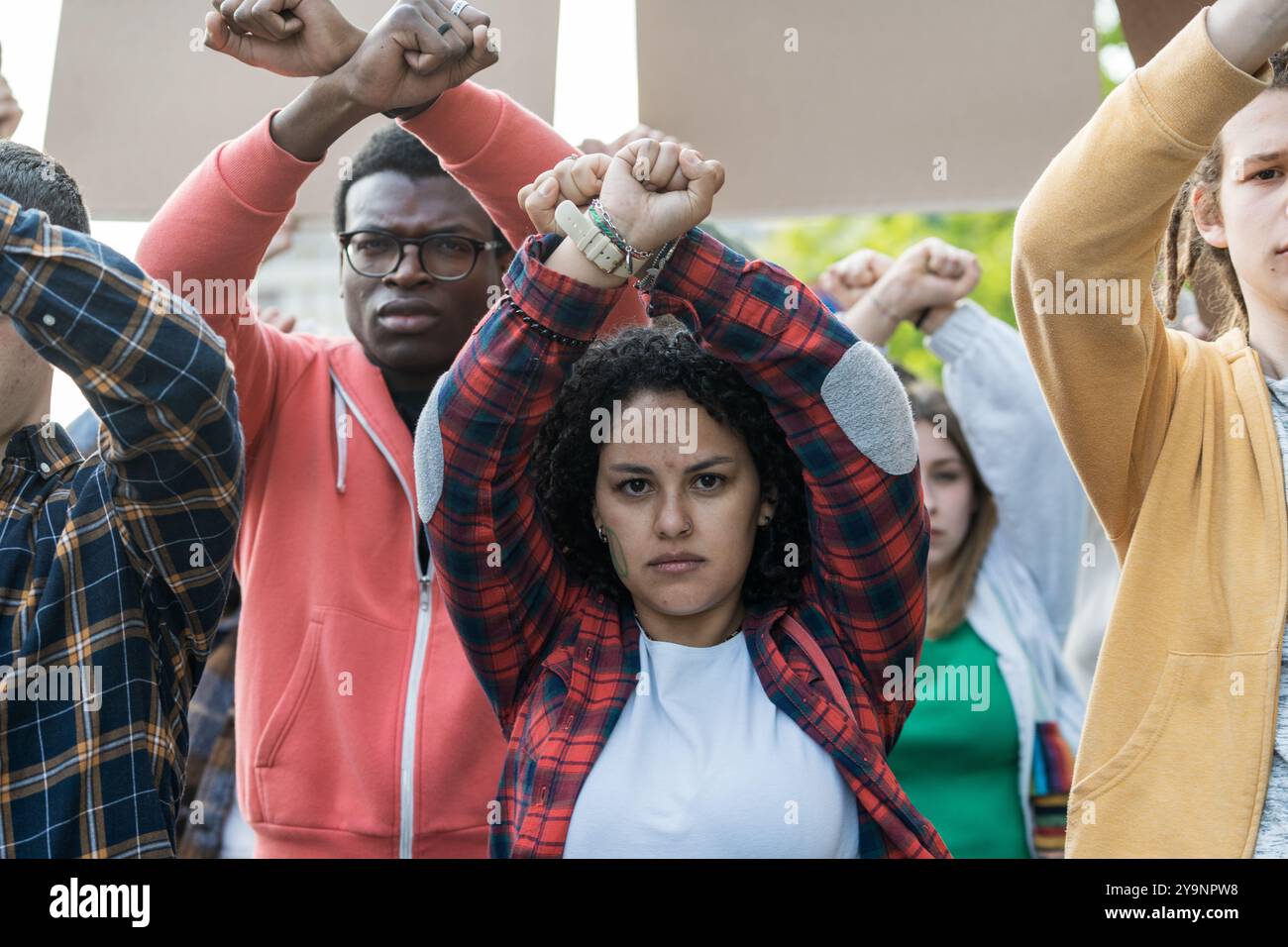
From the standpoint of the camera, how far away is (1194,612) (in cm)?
212

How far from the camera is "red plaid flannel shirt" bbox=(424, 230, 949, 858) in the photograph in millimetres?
2082

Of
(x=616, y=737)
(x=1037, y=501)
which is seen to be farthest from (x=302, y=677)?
(x=1037, y=501)

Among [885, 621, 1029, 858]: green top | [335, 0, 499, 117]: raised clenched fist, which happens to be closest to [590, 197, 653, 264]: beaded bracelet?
[335, 0, 499, 117]: raised clenched fist

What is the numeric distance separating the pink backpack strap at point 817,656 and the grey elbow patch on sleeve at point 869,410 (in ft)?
0.90

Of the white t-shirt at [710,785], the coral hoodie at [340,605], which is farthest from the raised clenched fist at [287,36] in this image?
Answer: the white t-shirt at [710,785]

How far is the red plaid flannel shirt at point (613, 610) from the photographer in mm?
2082

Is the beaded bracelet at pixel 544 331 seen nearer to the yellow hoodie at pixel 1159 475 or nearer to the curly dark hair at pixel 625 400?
the curly dark hair at pixel 625 400

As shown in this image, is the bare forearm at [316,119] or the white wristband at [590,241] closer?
the white wristband at [590,241]

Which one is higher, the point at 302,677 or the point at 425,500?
the point at 425,500

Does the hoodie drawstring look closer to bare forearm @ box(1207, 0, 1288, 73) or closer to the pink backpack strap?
the pink backpack strap

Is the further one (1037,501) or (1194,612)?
(1037,501)

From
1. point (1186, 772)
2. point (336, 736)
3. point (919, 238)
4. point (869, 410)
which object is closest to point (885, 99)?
point (869, 410)
